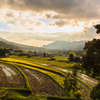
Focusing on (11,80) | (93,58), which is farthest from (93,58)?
(11,80)

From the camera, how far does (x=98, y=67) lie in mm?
11422

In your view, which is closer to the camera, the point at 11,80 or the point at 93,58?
the point at 93,58

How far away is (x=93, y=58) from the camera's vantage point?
11391 millimetres

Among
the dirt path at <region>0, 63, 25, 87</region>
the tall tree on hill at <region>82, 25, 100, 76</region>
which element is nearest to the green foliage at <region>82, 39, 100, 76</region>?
the tall tree on hill at <region>82, 25, 100, 76</region>

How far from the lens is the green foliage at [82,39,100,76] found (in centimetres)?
1132

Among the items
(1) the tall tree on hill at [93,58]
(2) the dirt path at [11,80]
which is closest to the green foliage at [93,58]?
(1) the tall tree on hill at [93,58]

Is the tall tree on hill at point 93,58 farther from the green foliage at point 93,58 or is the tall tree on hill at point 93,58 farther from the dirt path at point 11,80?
the dirt path at point 11,80

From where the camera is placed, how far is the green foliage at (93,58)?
11317 millimetres

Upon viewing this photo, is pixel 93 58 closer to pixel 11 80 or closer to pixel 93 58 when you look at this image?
pixel 93 58

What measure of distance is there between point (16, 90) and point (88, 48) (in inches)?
756

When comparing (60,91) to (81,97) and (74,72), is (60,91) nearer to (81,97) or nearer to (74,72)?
(81,97)

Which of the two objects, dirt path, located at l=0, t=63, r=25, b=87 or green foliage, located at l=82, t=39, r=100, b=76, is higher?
green foliage, located at l=82, t=39, r=100, b=76

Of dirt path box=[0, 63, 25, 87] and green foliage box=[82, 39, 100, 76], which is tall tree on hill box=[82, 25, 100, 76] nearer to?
green foliage box=[82, 39, 100, 76]

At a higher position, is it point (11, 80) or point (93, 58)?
point (93, 58)
